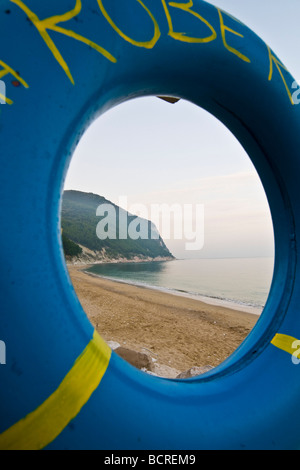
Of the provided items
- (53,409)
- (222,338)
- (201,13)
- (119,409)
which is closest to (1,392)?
(53,409)

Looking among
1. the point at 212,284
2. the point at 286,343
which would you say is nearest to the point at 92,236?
the point at 212,284

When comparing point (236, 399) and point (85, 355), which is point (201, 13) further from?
point (236, 399)

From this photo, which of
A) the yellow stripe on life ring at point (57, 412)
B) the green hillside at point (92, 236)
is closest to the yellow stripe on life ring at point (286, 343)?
the yellow stripe on life ring at point (57, 412)

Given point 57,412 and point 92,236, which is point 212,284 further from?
point 92,236

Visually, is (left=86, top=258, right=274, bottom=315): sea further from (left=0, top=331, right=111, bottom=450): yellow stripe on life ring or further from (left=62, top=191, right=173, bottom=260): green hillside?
(left=62, top=191, right=173, bottom=260): green hillside

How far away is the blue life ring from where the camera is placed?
0.65 m

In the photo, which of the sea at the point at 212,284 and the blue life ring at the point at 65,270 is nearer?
the blue life ring at the point at 65,270

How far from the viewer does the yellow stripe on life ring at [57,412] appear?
2.10 feet

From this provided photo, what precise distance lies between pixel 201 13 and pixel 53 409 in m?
1.29

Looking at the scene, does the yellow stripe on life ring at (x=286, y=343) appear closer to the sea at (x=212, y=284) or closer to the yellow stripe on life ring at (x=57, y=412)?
the yellow stripe on life ring at (x=57, y=412)

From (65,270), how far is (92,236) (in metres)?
72.4

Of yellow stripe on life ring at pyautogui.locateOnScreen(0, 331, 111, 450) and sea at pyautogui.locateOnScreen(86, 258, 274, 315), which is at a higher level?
yellow stripe on life ring at pyautogui.locateOnScreen(0, 331, 111, 450)

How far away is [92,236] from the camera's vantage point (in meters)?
71.8

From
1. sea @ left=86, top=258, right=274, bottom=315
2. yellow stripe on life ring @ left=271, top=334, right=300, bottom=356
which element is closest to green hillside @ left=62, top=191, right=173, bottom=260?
sea @ left=86, top=258, right=274, bottom=315
